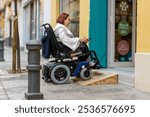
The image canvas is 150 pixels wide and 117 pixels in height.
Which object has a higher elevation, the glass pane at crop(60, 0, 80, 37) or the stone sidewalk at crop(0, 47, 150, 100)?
the glass pane at crop(60, 0, 80, 37)

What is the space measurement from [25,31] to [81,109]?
65.5ft

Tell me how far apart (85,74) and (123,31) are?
2.13 m

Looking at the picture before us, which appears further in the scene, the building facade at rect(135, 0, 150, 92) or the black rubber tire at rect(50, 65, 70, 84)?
the black rubber tire at rect(50, 65, 70, 84)

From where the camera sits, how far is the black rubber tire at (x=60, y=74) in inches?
349

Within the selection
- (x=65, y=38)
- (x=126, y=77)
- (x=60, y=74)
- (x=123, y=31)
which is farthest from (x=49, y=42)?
(x=123, y=31)

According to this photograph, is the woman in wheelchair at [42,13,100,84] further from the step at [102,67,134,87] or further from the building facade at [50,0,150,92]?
the building facade at [50,0,150,92]

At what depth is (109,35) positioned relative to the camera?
10.6m

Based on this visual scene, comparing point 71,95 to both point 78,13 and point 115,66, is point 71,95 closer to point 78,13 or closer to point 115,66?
point 115,66

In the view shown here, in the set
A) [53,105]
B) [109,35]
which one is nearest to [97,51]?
[109,35]

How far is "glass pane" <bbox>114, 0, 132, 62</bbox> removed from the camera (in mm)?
10641

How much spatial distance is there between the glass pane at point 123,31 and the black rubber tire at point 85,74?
5.27 feet

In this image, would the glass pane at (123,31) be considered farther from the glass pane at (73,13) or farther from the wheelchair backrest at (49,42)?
the wheelchair backrest at (49,42)

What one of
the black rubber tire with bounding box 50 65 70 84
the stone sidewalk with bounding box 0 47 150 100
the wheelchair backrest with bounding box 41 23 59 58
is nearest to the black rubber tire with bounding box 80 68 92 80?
the stone sidewalk with bounding box 0 47 150 100

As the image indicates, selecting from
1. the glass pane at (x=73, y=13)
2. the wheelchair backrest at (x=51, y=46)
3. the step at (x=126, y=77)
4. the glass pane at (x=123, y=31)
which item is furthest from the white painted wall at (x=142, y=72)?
the glass pane at (x=73, y=13)
